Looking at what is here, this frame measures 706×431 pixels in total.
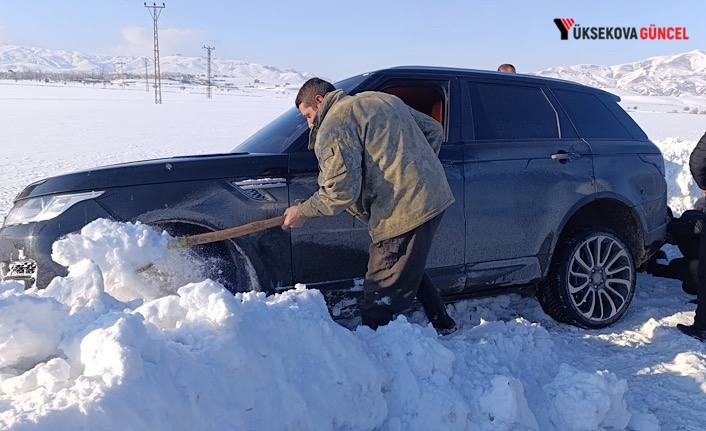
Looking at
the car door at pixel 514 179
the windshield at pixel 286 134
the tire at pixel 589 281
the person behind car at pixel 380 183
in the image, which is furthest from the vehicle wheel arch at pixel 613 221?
A: the windshield at pixel 286 134

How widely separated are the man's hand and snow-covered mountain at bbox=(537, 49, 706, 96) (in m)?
126

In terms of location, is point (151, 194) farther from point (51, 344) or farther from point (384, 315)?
point (384, 315)

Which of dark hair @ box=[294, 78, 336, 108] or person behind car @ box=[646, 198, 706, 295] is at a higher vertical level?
dark hair @ box=[294, 78, 336, 108]

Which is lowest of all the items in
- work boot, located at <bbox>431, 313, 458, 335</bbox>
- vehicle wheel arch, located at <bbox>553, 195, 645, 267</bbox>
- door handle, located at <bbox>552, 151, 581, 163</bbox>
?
work boot, located at <bbox>431, 313, 458, 335</bbox>

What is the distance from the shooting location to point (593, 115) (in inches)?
167

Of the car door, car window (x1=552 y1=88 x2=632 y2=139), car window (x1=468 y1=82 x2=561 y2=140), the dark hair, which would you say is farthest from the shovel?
car window (x1=552 y1=88 x2=632 y2=139)

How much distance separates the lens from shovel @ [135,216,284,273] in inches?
112

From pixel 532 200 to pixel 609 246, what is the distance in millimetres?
Answer: 796

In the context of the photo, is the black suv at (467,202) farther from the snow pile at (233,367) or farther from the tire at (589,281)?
the snow pile at (233,367)

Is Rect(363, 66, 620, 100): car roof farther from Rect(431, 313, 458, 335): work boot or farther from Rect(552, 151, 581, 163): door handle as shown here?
Rect(431, 313, 458, 335): work boot

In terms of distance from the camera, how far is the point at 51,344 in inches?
71.7

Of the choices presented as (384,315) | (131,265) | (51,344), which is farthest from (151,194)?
(384,315)

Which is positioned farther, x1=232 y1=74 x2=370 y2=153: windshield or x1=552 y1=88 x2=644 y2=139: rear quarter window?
x1=552 y1=88 x2=644 y2=139: rear quarter window

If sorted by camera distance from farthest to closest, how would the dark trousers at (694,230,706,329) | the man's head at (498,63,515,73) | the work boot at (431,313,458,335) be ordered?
the man's head at (498,63,515,73), the dark trousers at (694,230,706,329), the work boot at (431,313,458,335)
